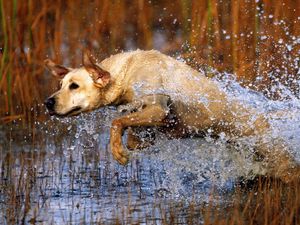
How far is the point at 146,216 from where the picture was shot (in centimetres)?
571

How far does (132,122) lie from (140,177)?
0.92 m

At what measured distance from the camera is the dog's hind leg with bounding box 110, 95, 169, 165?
244 inches

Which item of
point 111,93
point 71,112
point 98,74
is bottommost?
point 71,112

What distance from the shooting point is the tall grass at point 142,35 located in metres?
9.34

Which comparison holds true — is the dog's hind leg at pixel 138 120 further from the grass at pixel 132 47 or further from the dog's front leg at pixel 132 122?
the grass at pixel 132 47

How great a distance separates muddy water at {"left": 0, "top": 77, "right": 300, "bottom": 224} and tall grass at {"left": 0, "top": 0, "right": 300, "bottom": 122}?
1.52m

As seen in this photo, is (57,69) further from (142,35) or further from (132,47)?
(142,35)

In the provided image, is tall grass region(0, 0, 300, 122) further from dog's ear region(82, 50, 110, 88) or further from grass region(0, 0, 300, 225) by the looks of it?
dog's ear region(82, 50, 110, 88)

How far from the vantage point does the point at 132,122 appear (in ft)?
20.7

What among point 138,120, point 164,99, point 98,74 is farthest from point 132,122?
point 98,74

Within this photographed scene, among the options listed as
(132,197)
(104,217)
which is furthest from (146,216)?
(132,197)

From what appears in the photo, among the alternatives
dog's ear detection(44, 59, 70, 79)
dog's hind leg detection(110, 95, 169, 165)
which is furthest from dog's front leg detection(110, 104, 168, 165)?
dog's ear detection(44, 59, 70, 79)

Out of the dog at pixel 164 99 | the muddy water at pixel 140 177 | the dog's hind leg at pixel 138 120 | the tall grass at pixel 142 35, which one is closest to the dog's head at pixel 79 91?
the dog at pixel 164 99

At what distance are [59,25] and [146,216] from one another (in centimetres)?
599
